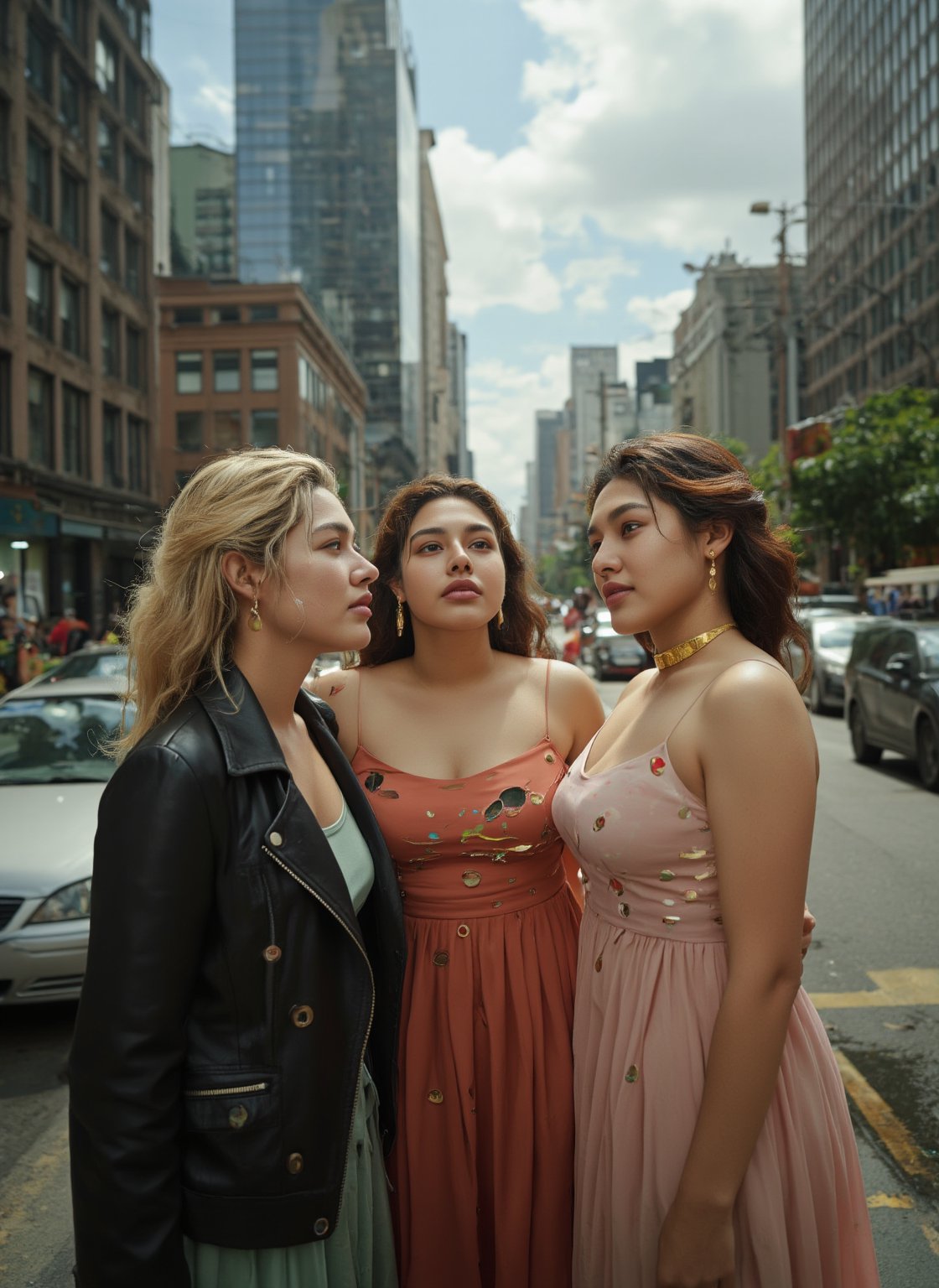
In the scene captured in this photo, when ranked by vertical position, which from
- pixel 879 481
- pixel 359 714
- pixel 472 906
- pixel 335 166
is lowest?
pixel 472 906

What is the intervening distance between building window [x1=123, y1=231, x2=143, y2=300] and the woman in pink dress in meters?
39.5

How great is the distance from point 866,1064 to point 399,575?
307 centimetres

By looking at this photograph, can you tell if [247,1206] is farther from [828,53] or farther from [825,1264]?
[828,53]

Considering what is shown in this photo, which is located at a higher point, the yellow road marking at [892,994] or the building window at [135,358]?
the building window at [135,358]

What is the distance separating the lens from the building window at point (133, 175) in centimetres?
3809

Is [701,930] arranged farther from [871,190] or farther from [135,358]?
[871,190]

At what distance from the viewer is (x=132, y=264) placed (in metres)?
39.0

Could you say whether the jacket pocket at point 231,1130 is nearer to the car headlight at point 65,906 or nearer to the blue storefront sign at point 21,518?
the car headlight at point 65,906

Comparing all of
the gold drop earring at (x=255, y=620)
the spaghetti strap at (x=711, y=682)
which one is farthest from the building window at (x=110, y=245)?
the spaghetti strap at (x=711, y=682)

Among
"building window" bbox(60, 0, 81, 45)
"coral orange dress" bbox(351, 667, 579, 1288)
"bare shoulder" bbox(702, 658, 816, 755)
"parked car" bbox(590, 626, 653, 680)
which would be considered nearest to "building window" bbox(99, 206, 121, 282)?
"building window" bbox(60, 0, 81, 45)

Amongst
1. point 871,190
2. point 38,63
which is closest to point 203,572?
point 38,63

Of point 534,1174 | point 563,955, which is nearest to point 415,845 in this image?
point 563,955

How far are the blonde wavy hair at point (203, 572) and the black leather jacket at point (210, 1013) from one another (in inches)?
4.5

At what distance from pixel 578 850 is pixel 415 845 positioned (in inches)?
19.0
